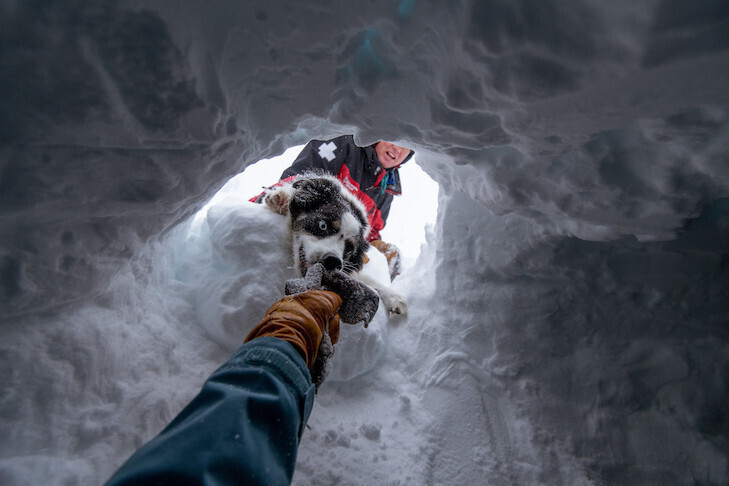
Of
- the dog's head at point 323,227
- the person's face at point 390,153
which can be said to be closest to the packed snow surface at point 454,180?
the dog's head at point 323,227

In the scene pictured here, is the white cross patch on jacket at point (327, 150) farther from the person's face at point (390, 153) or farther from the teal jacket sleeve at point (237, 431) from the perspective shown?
the teal jacket sleeve at point (237, 431)

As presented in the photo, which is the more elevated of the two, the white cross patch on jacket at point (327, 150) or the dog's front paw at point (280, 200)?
the white cross patch on jacket at point (327, 150)

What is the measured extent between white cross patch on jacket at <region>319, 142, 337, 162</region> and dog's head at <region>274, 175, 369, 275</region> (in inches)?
61.8

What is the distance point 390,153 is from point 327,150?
855mm

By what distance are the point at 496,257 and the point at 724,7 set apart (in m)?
1.28

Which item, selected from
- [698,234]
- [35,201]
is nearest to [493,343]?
[698,234]

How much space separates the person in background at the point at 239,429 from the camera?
430 mm

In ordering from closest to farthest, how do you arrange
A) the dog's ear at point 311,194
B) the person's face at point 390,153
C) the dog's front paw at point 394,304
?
the dog's ear at point 311,194 < the dog's front paw at point 394,304 < the person's face at point 390,153

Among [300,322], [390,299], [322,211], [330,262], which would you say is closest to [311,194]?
[322,211]

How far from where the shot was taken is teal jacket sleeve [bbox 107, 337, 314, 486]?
0.43 metres

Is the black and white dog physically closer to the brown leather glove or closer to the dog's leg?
the dog's leg

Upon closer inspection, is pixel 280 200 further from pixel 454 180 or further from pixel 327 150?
pixel 327 150

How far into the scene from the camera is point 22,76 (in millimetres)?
729

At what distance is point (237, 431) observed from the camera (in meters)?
0.50
